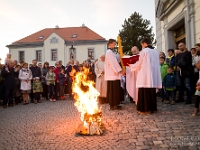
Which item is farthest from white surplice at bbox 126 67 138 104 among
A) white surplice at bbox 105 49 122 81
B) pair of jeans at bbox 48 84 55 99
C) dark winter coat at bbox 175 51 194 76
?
pair of jeans at bbox 48 84 55 99

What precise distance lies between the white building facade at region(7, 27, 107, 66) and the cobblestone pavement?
32.9 metres

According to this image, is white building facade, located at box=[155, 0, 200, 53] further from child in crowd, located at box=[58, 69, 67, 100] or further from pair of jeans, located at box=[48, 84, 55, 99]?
pair of jeans, located at box=[48, 84, 55, 99]

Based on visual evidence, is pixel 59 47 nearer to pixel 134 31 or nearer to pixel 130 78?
pixel 134 31

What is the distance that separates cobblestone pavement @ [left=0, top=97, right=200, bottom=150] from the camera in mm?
3949

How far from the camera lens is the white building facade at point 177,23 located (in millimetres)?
9609

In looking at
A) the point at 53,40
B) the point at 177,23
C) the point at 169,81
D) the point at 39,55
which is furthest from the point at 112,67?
the point at 39,55

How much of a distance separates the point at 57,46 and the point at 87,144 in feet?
123

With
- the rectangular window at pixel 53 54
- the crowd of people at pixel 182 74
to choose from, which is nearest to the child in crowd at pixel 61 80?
the crowd of people at pixel 182 74

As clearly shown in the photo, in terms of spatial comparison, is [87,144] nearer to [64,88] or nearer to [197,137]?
[197,137]

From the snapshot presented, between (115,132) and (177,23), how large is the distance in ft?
29.4

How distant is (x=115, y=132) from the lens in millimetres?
4656

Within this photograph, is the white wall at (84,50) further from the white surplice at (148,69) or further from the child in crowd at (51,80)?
the white surplice at (148,69)

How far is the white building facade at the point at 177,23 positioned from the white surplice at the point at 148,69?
4.06 meters

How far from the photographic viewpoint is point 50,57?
40375 millimetres
